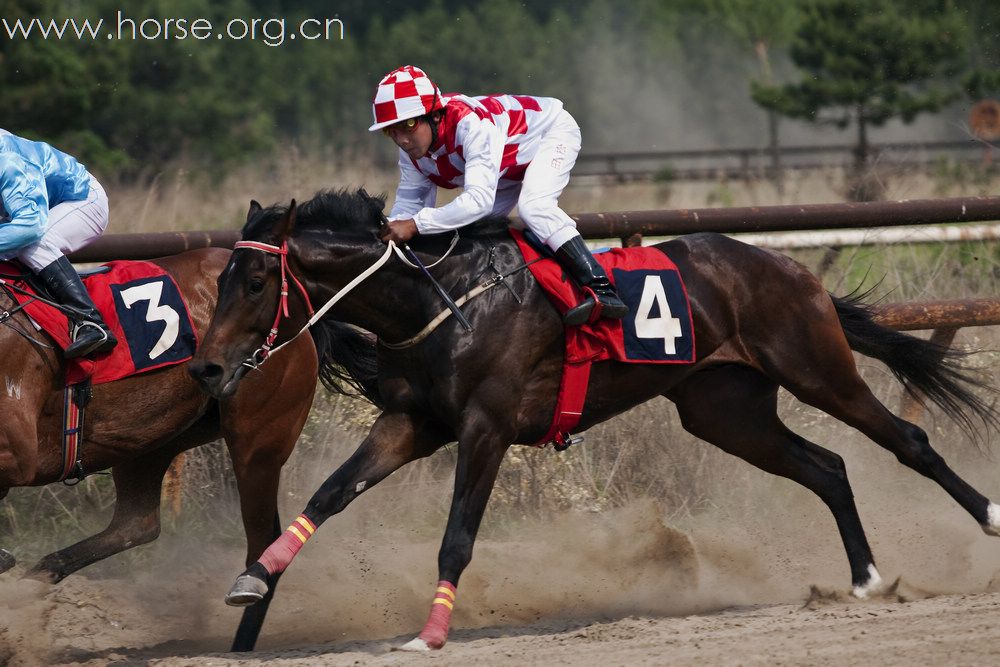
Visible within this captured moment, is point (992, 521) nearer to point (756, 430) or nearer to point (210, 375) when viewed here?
point (756, 430)

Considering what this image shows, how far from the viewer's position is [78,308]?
4.57 metres

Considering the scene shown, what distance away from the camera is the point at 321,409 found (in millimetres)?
6484

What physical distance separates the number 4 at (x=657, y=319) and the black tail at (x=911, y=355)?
2.89 feet

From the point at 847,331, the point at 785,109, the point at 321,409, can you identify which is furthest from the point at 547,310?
the point at 785,109

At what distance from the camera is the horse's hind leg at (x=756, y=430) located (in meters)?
5.16

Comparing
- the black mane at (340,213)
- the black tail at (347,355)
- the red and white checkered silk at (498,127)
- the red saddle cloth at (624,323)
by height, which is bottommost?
the black tail at (347,355)

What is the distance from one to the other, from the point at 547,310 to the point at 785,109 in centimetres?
2183

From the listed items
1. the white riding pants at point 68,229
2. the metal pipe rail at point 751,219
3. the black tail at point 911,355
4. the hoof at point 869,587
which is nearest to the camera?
the white riding pants at point 68,229

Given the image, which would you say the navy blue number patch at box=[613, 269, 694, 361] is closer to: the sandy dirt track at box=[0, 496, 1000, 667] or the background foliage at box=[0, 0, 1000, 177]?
the sandy dirt track at box=[0, 496, 1000, 667]

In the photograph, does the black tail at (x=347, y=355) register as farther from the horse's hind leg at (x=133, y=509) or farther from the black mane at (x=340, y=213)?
the black mane at (x=340, y=213)

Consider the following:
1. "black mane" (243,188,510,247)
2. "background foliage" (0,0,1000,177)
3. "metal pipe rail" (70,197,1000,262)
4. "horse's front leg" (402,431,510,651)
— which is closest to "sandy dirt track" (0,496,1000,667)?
"horse's front leg" (402,431,510,651)

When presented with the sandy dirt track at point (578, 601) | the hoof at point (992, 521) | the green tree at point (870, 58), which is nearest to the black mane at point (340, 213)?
the sandy dirt track at point (578, 601)

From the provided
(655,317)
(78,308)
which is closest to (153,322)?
(78,308)

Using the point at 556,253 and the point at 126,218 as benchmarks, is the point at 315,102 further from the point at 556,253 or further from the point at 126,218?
the point at 556,253
